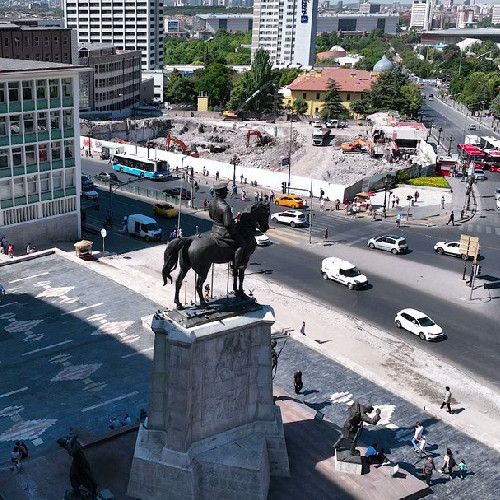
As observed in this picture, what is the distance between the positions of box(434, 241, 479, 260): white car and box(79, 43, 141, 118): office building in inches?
3103

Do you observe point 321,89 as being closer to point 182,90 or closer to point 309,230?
point 182,90

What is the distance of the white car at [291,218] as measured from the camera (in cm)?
6488

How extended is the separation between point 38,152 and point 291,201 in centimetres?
2850

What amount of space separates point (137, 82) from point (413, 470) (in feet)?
404

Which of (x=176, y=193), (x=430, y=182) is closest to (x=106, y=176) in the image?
(x=176, y=193)

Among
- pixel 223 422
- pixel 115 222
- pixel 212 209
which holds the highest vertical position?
pixel 212 209

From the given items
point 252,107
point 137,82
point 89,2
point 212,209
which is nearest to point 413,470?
point 212,209

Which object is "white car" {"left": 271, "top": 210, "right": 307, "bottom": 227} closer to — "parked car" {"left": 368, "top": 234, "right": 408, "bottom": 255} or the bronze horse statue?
"parked car" {"left": 368, "top": 234, "right": 408, "bottom": 255}

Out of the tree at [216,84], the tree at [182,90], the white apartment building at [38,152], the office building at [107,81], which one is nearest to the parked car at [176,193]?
the white apartment building at [38,152]

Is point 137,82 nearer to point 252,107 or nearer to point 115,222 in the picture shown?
point 252,107

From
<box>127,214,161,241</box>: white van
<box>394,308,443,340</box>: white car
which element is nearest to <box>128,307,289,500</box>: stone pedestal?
<box>394,308,443,340</box>: white car

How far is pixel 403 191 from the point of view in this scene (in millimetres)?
79312

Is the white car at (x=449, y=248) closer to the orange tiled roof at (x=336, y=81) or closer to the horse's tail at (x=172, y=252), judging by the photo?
the horse's tail at (x=172, y=252)

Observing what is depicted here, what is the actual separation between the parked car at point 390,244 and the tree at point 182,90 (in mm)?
95344
